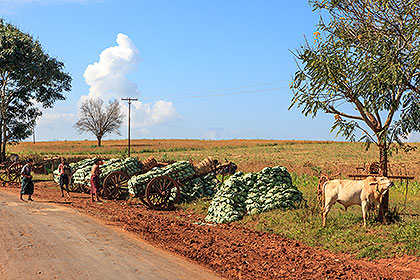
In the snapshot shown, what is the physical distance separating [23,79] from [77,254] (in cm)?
3310

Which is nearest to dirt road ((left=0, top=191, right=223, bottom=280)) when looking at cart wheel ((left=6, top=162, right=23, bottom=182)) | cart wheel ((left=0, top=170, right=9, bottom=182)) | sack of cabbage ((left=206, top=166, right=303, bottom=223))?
sack of cabbage ((left=206, top=166, right=303, bottom=223))

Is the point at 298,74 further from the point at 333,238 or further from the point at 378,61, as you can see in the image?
the point at 333,238

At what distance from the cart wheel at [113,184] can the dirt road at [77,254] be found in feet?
18.7

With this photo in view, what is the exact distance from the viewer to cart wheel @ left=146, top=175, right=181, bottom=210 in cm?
1738

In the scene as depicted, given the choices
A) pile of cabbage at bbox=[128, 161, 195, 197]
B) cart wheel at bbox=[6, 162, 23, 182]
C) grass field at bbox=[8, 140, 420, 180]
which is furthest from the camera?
grass field at bbox=[8, 140, 420, 180]

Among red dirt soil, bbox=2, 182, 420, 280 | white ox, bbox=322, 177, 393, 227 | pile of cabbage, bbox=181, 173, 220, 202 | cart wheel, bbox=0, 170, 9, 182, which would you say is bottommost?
red dirt soil, bbox=2, 182, 420, 280

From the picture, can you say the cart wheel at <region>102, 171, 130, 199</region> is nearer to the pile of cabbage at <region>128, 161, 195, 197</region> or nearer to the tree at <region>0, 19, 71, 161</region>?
the pile of cabbage at <region>128, 161, 195, 197</region>

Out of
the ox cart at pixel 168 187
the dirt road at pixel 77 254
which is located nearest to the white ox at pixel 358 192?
the dirt road at pixel 77 254

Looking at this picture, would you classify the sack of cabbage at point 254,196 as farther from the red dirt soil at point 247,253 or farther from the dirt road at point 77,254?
the dirt road at point 77,254

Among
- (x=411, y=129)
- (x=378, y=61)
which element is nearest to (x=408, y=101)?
(x=411, y=129)

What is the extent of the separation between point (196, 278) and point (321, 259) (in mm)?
3474

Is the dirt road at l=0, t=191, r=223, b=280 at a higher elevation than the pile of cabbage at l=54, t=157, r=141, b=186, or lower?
lower

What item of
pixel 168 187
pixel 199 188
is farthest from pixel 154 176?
pixel 199 188

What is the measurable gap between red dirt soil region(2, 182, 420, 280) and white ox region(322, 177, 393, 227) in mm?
1885
